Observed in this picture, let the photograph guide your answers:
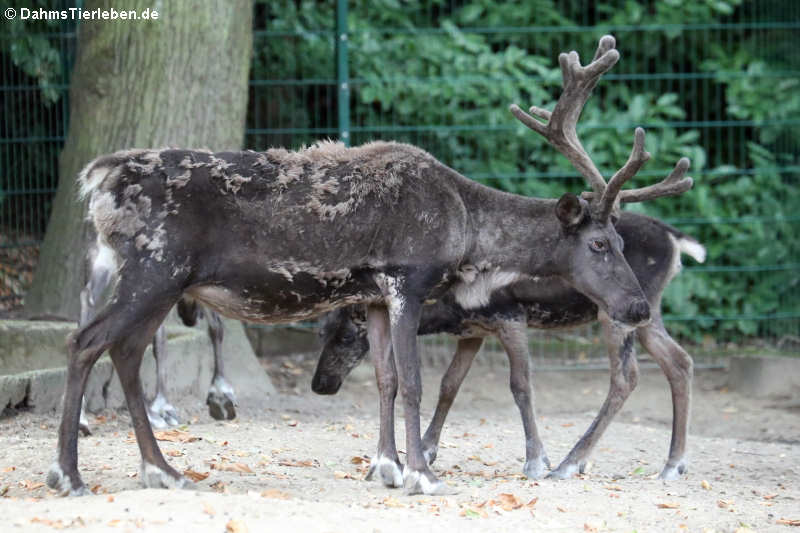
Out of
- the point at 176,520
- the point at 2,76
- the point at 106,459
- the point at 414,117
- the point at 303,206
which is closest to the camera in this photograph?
the point at 176,520

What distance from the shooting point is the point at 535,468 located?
265 inches

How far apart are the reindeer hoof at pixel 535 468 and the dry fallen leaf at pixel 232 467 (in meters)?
1.75

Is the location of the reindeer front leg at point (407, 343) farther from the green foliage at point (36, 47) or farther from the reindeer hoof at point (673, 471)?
the green foliage at point (36, 47)

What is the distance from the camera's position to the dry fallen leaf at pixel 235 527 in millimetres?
4285

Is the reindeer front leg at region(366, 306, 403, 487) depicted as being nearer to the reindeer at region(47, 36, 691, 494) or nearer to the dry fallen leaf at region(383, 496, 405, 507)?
the reindeer at region(47, 36, 691, 494)

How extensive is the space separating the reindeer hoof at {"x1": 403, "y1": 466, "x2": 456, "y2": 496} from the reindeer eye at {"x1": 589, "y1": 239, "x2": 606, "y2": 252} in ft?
5.25

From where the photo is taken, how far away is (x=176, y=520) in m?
4.39

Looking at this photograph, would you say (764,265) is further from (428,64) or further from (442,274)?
(442,274)

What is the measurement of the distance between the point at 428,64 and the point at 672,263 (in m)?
4.35

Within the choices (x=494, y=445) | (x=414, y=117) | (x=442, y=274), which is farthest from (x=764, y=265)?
(x=442, y=274)

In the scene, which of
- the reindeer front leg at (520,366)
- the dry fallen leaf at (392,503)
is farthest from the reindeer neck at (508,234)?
the dry fallen leaf at (392,503)

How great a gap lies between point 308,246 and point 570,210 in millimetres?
1536

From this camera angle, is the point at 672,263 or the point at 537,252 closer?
the point at 537,252

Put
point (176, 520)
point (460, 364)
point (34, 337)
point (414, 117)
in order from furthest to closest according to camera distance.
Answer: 1. point (414, 117)
2. point (34, 337)
3. point (460, 364)
4. point (176, 520)
